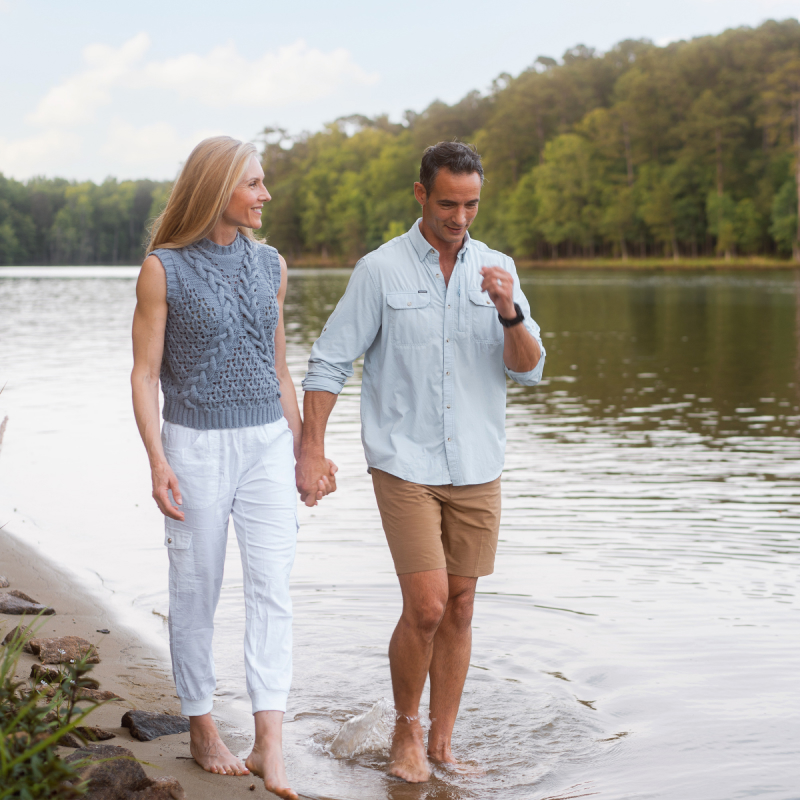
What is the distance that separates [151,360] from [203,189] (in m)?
0.56

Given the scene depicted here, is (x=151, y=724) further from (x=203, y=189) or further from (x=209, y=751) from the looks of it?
(x=203, y=189)

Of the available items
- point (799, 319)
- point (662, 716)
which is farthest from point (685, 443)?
point (799, 319)

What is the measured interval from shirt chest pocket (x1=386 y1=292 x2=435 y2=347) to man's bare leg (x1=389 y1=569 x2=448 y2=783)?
0.80m

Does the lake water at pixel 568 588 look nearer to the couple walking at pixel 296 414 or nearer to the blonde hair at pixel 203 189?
the couple walking at pixel 296 414

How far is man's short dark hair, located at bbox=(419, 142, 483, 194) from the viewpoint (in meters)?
3.67

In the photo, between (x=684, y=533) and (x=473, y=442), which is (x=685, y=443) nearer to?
(x=684, y=533)

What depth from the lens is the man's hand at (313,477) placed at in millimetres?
3715

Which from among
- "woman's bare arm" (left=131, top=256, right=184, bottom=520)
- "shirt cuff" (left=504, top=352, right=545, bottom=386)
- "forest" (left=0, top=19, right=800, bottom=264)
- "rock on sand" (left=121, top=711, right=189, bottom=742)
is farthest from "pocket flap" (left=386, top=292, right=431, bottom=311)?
"forest" (left=0, top=19, right=800, bottom=264)

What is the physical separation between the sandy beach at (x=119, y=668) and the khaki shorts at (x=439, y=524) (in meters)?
0.89

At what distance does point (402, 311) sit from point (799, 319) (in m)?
25.1

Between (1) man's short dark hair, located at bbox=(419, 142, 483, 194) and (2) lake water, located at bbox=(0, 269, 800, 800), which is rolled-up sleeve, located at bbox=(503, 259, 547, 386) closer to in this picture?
(1) man's short dark hair, located at bbox=(419, 142, 483, 194)

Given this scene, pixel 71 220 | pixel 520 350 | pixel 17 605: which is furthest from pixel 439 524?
pixel 71 220

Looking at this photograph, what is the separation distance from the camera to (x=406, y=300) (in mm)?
3797

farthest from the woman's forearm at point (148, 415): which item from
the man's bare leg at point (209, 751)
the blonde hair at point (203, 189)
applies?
the man's bare leg at point (209, 751)
